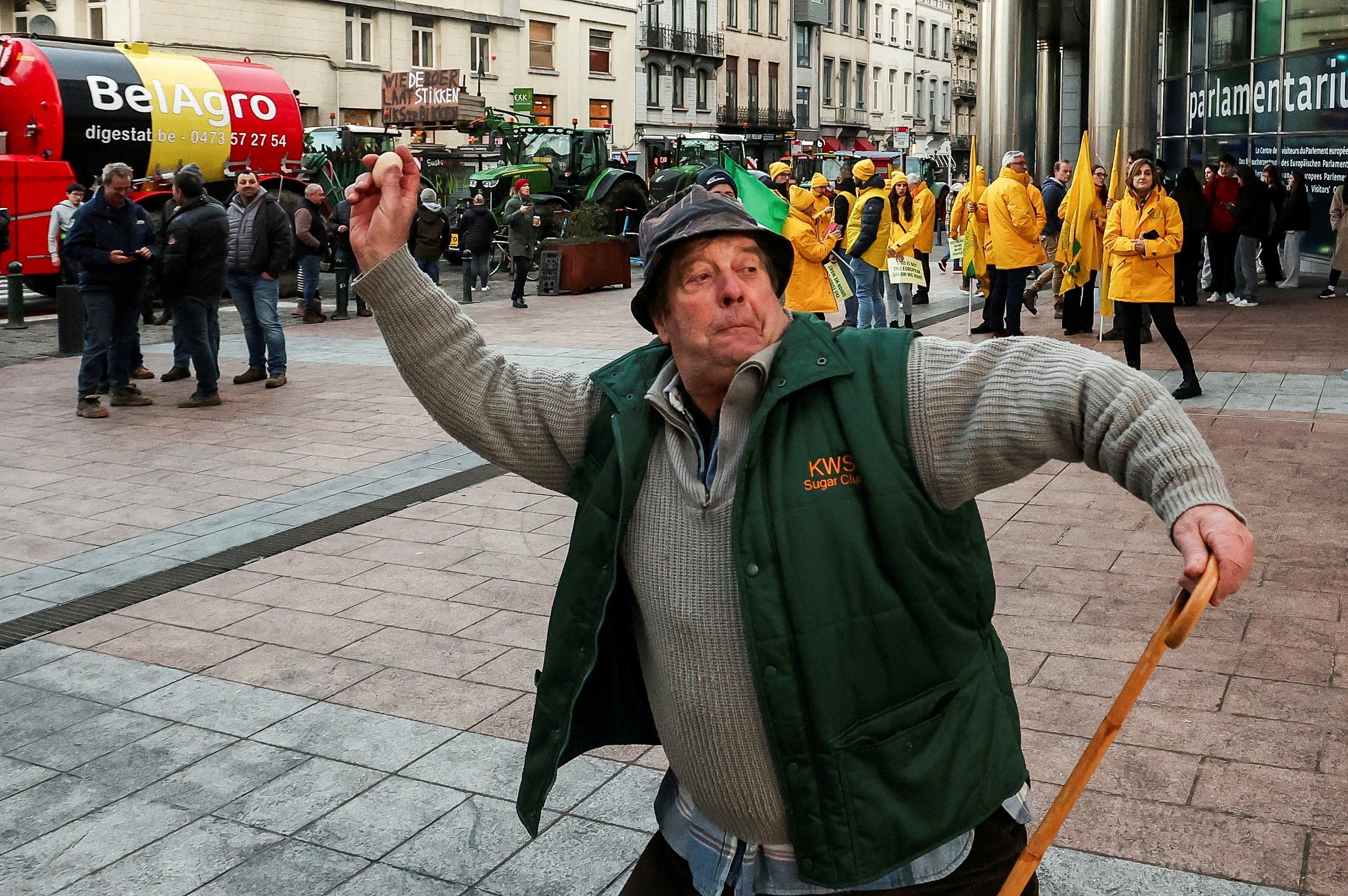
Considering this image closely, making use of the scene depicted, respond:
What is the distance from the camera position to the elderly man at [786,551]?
2.04m

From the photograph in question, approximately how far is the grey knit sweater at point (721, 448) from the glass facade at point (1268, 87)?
1783 centimetres

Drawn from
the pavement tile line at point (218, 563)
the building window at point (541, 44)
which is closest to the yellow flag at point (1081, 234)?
the pavement tile line at point (218, 563)

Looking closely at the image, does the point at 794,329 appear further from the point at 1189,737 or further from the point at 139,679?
the point at 139,679

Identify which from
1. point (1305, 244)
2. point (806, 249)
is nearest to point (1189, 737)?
point (806, 249)

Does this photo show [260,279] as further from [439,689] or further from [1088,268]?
[439,689]

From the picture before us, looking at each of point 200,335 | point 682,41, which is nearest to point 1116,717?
point 200,335

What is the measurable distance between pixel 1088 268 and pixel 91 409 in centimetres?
936

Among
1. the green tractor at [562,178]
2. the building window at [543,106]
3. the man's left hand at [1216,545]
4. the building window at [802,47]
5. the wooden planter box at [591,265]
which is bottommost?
the man's left hand at [1216,545]

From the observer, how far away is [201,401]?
11.2 metres

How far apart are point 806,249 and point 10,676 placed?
8261 mm

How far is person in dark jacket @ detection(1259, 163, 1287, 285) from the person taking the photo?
58.7 feet

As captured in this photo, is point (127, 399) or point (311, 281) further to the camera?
point (311, 281)

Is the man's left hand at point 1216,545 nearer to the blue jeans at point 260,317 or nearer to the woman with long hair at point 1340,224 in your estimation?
the blue jeans at point 260,317

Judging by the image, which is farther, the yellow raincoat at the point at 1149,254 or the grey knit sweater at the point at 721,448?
the yellow raincoat at the point at 1149,254
